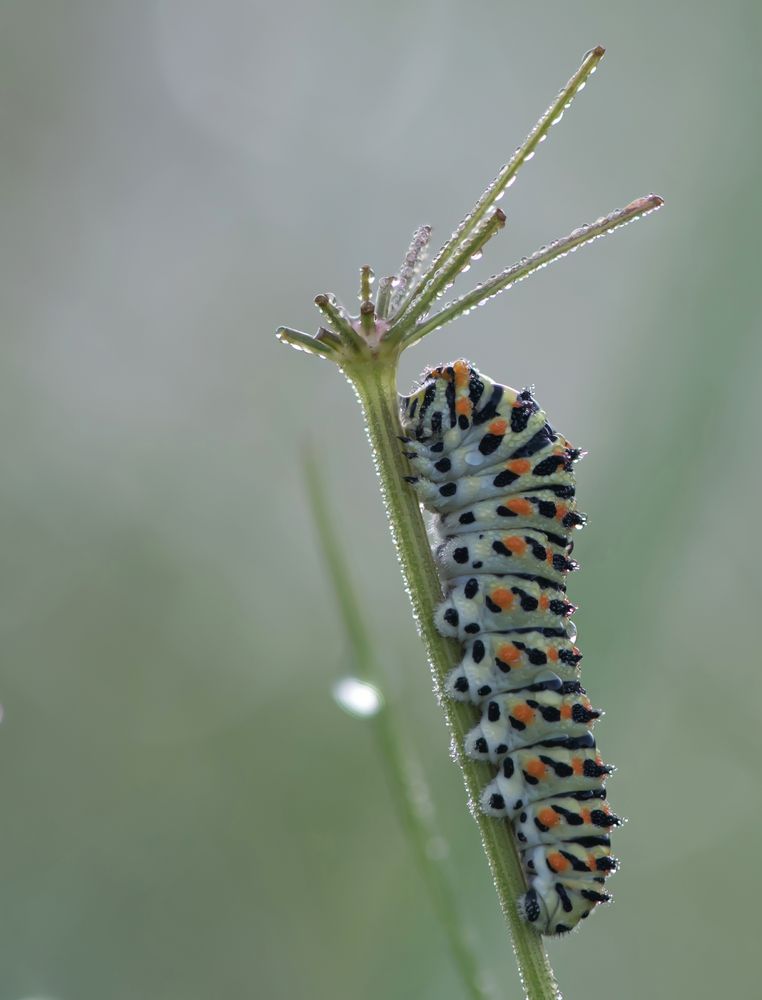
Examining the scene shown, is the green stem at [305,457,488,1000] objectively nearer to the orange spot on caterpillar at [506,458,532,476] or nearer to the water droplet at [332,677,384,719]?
the water droplet at [332,677,384,719]

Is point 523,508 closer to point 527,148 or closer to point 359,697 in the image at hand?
point 359,697

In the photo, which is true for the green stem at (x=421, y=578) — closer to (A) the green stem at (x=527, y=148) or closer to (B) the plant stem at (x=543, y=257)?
(B) the plant stem at (x=543, y=257)

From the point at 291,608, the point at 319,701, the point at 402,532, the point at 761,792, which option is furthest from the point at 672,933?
the point at 402,532

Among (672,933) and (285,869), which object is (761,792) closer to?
(672,933)

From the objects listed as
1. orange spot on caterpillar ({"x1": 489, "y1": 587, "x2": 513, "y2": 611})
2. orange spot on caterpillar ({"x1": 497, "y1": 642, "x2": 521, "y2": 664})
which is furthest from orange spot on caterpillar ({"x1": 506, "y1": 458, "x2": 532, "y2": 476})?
orange spot on caterpillar ({"x1": 497, "y1": 642, "x2": 521, "y2": 664})

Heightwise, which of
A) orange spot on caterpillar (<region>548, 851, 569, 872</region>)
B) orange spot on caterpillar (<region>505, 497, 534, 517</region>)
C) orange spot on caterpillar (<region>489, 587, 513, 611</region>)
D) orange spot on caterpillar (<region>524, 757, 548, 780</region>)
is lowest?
orange spot on caterpillar (<region>548, 851, 569, 872</region>)

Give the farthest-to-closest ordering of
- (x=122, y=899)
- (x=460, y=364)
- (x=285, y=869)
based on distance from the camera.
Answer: (x=285, y=869) < (x=122, y=899) < (x=460, y=364)

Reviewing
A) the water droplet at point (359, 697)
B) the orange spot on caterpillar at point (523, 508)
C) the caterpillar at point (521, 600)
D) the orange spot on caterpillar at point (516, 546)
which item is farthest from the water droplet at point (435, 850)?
the orange spot on caterpillar at point (523, 508)
